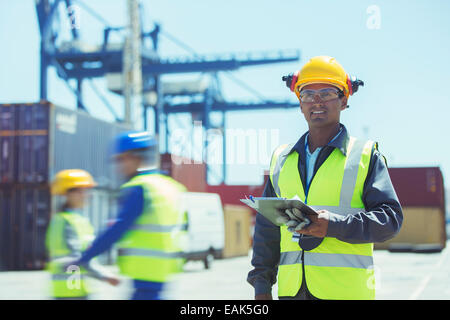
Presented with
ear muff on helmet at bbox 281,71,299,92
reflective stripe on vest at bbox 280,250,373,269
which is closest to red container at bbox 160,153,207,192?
ear muff on helmet at bbox 281,71,299,92

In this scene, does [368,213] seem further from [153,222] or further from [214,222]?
[214,222]

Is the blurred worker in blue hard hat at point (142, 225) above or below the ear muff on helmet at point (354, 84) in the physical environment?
below

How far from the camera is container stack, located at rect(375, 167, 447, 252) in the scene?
3559cm

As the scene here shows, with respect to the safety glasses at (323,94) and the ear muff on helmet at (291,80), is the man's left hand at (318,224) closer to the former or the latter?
the safety glasses at (323,94)

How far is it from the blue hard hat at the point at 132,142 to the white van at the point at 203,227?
13723 millimetres

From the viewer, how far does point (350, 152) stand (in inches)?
107

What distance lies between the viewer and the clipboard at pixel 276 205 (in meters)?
2.37

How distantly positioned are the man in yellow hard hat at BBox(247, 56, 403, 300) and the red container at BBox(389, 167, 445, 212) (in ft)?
114

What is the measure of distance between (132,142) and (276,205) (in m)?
1.28

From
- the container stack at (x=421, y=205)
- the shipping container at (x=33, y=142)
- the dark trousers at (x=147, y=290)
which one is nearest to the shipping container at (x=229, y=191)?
the container stack at (x=421, y=205)

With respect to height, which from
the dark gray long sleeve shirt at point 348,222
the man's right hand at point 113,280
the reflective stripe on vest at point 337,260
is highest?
the dark gray long sleeve shirt at point 348,222

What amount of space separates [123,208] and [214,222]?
1669 centimetres
